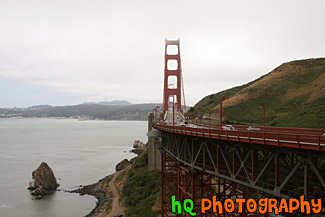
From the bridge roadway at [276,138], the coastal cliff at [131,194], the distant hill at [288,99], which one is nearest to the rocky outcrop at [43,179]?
the coastal cliff at [131,194]

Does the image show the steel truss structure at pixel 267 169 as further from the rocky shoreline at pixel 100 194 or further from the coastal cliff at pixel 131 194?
the rocky shoreline at pixel 100 194

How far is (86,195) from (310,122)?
36103mm

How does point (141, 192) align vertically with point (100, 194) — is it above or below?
above

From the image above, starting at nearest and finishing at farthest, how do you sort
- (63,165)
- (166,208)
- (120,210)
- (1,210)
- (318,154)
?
(318,154), (166,208), (120,210), (1,210), (63,165)

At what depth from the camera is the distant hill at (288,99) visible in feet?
145

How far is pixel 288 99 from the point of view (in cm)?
5600

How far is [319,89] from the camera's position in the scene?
5316 cm

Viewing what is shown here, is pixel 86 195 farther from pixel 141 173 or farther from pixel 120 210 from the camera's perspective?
pixel 120 210

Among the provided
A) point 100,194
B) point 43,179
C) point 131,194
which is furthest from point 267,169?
point 43,179

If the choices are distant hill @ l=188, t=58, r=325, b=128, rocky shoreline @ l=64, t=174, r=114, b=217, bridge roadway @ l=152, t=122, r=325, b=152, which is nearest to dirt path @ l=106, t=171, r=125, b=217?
rocky shoreline @ l=64, t=174, r=114, b=217

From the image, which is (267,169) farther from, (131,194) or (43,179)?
(43,179)

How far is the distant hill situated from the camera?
145 ft

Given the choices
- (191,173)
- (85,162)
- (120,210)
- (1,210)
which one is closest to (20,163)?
(85,162)

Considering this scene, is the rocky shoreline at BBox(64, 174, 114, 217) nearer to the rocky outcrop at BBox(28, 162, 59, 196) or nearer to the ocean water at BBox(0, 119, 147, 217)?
the ocean water at BBox(0, 119, 147, 217)
